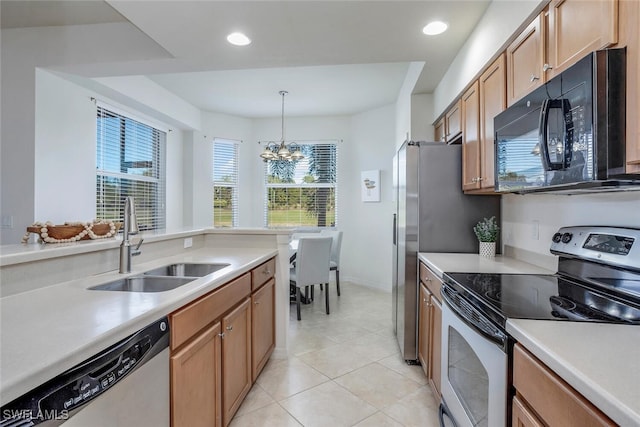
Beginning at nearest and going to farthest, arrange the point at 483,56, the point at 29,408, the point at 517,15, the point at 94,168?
the point at 29,408, the point at 517,15, the point at 483,56, the point at 94,168

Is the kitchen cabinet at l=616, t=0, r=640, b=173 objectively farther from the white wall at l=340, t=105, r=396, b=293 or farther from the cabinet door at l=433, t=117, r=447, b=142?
the white wall at l=340, t=105, r=396, b=293

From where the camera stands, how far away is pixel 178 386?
1.26 meters

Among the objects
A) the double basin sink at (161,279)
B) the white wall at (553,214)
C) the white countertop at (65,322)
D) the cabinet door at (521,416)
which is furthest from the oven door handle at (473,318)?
the double basin sink at (161,279)

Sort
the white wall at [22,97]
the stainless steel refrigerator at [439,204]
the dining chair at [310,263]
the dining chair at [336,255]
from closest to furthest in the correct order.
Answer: the stainless steel refrigerator at [439,204], the white wall at [22,97], the dining chair at [310,263], the dining chair at [336,255]

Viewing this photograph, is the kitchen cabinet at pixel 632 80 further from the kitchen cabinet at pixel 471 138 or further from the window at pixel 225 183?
the window at pixel 225 183

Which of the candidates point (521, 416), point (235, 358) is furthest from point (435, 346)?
point (235, 358)

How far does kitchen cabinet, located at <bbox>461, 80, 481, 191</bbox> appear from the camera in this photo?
2176 mm

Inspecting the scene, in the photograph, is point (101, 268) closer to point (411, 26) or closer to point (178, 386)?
point (178, 386)

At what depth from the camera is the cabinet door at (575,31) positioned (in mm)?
1058

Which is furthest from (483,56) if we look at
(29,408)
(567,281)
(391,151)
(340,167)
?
(340,167)

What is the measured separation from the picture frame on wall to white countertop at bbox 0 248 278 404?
3820 millimetres

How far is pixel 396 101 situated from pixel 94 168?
403 cm

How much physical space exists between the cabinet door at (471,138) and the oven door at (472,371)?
952 millimetres

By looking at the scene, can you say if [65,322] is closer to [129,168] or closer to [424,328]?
[424,328]
